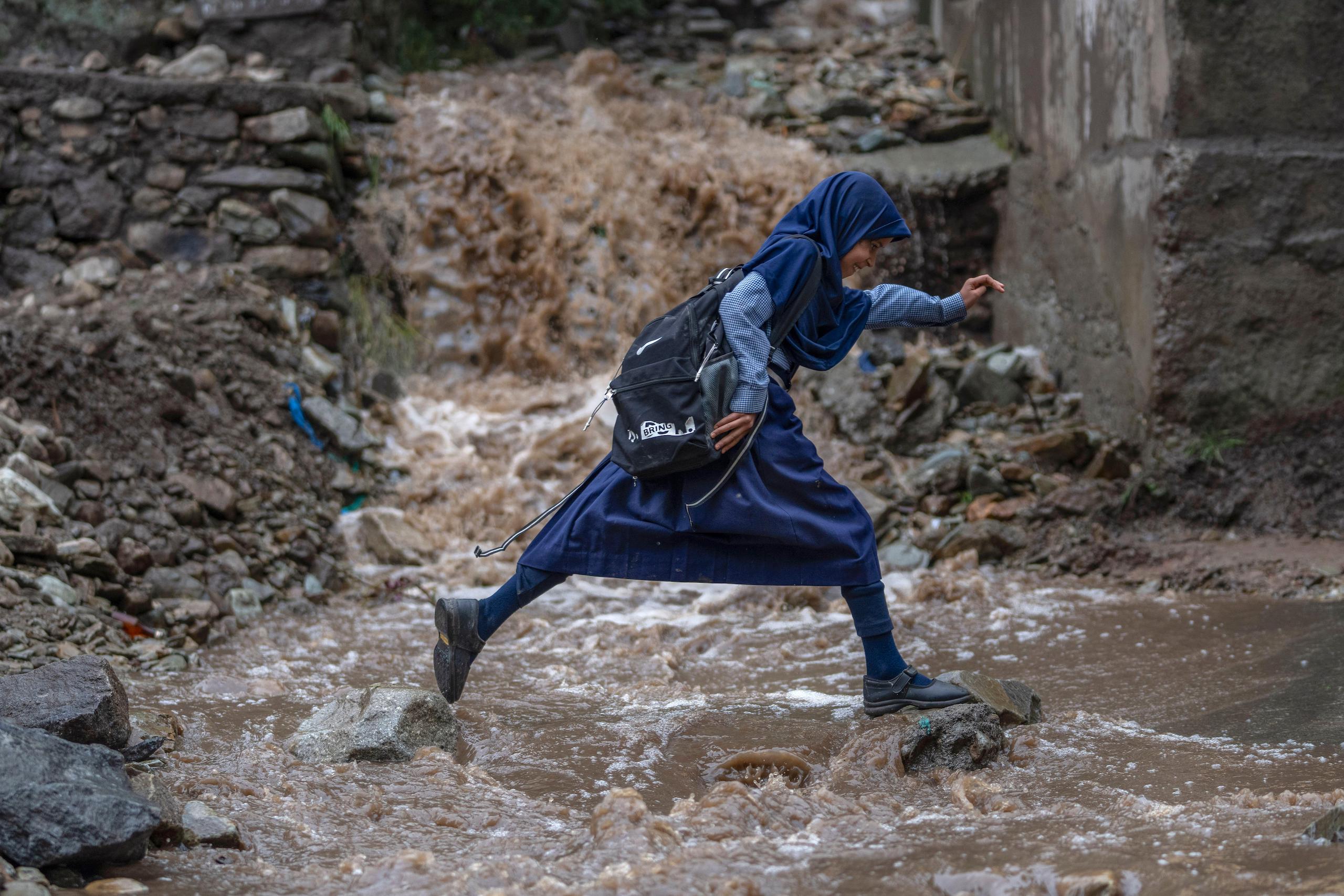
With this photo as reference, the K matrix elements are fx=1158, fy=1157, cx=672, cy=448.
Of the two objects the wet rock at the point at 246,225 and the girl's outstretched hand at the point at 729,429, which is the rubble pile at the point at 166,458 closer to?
the wet rock at the point at 246,225

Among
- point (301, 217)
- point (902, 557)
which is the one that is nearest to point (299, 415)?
point (301, 217)

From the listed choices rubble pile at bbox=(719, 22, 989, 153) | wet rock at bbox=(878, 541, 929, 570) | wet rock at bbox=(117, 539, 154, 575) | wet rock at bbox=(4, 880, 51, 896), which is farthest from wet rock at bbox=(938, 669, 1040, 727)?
rubble pile at bbox=(719, 22, 989, 153)

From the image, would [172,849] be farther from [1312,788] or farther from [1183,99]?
[1183,99]

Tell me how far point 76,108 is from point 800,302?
20.6 ft

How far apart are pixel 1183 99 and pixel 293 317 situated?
5.11 meters

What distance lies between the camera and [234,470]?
18.7 feet

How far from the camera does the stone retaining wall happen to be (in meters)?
7.39

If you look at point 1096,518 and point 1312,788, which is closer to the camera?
point 1312,788

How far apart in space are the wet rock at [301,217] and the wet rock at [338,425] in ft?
4.24

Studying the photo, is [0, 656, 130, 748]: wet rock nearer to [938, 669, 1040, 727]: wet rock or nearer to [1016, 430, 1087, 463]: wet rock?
[938, 669, 1040, 727]: wet rock

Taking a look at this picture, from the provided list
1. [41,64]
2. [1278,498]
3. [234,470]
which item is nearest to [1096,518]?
[1278,498]

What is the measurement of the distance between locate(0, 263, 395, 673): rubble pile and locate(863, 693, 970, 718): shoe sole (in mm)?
2493

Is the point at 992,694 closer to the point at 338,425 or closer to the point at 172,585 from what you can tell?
the point at 172,585

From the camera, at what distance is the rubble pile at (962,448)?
5.62 metres
